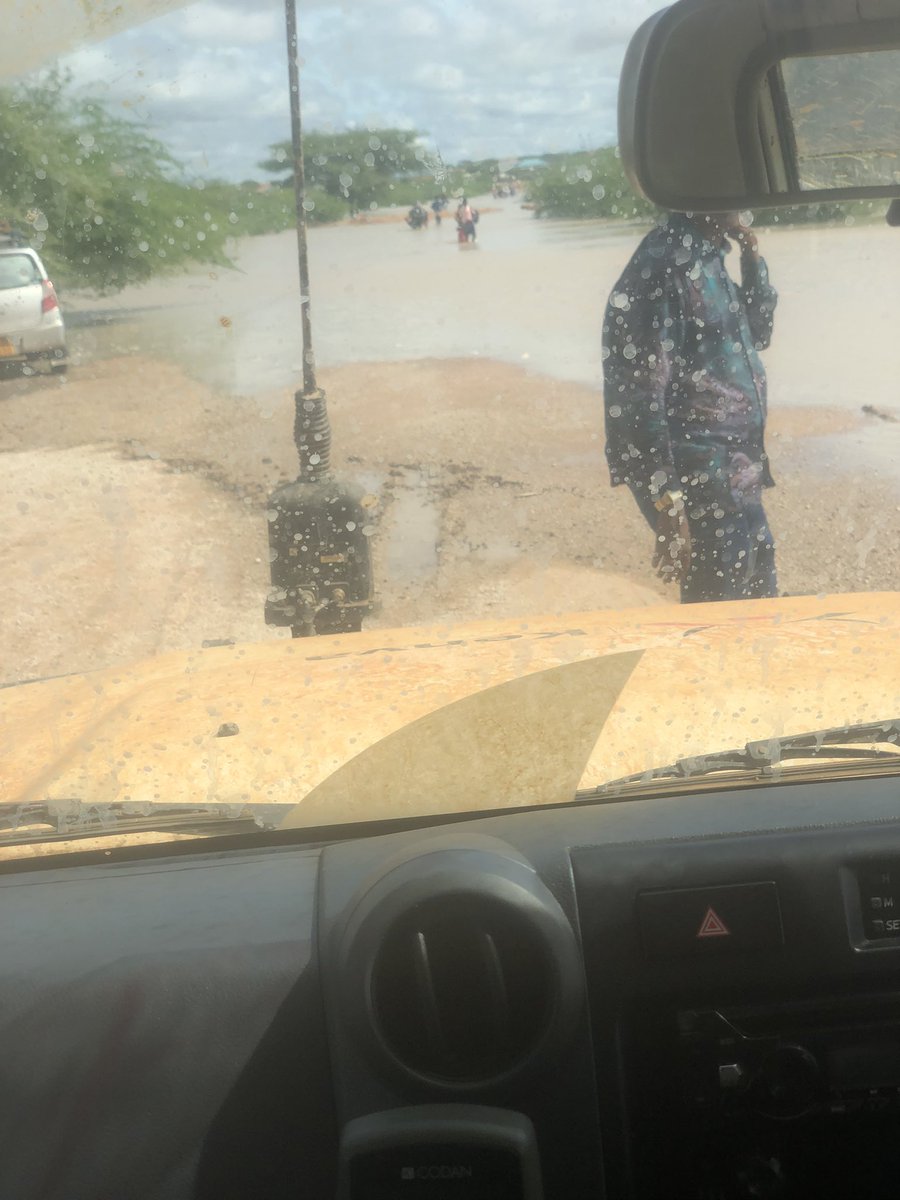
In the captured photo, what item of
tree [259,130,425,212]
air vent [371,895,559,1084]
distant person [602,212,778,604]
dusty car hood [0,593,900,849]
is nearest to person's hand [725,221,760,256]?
distant person [602,212,778,604]

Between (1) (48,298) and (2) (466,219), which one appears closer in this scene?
(1) (48,298)

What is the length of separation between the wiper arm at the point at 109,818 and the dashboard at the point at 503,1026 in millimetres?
113

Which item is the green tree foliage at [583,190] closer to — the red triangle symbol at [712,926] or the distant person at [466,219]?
the distant person at [466,219]

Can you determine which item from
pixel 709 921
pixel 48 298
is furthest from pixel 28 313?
pixel 709 921

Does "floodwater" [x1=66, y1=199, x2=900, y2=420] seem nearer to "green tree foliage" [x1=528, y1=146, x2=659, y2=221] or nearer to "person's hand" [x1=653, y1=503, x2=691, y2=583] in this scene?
"green tree foliage" [x1=528, y1=146, x2=659, y2=221]

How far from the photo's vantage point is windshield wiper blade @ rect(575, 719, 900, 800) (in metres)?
2.48

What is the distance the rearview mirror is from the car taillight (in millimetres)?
1141

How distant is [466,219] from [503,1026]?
1564mm

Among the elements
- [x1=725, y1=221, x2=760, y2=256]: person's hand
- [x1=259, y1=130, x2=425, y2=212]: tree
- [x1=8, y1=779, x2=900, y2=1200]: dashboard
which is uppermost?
[x1=259, y1=130, x2=425, y2=212]: tree

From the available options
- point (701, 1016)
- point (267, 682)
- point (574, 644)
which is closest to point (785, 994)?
point (701, 1016)

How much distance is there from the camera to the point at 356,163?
257cm

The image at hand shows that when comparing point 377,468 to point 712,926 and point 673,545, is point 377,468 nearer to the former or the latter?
point 673,545

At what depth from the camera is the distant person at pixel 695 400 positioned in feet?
8.65

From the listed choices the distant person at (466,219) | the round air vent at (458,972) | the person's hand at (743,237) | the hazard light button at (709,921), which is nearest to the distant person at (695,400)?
the person's hand at (743,237)
